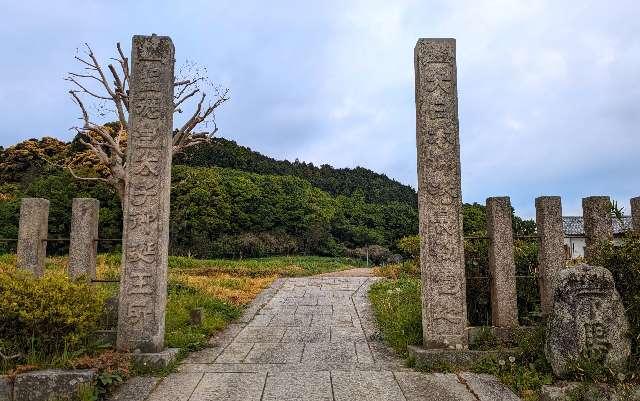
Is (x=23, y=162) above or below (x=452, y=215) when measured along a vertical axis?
above

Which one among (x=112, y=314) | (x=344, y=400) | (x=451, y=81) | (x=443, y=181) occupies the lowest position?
(x=344, y=400)

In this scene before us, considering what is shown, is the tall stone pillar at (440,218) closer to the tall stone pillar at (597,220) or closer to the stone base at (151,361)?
the tall stone pillar at (597,220)

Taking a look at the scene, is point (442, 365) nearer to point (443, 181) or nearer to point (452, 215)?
point (452, 215)

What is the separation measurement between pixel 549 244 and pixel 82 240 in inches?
247

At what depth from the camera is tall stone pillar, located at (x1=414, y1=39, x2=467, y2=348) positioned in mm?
5633

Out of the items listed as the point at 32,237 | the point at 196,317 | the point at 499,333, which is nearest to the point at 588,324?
the point at 499,333

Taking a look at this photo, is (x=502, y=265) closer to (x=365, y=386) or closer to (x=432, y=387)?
(x=432, y=387)

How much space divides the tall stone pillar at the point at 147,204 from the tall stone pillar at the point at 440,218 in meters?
3.09

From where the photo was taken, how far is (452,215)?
223 inches

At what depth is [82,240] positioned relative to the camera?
6.52 m

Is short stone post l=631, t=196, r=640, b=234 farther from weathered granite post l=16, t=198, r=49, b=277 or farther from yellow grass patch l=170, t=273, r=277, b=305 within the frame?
yellow grass patch l=170, t=273, r=277, b=305

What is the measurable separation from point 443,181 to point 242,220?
2562 centimetres

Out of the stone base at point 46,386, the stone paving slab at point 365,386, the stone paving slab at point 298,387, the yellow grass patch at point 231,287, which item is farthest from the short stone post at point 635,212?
the yellow grass patch at point 231,287

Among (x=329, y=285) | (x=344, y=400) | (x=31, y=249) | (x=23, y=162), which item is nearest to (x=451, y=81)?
(x=344, y=400)
